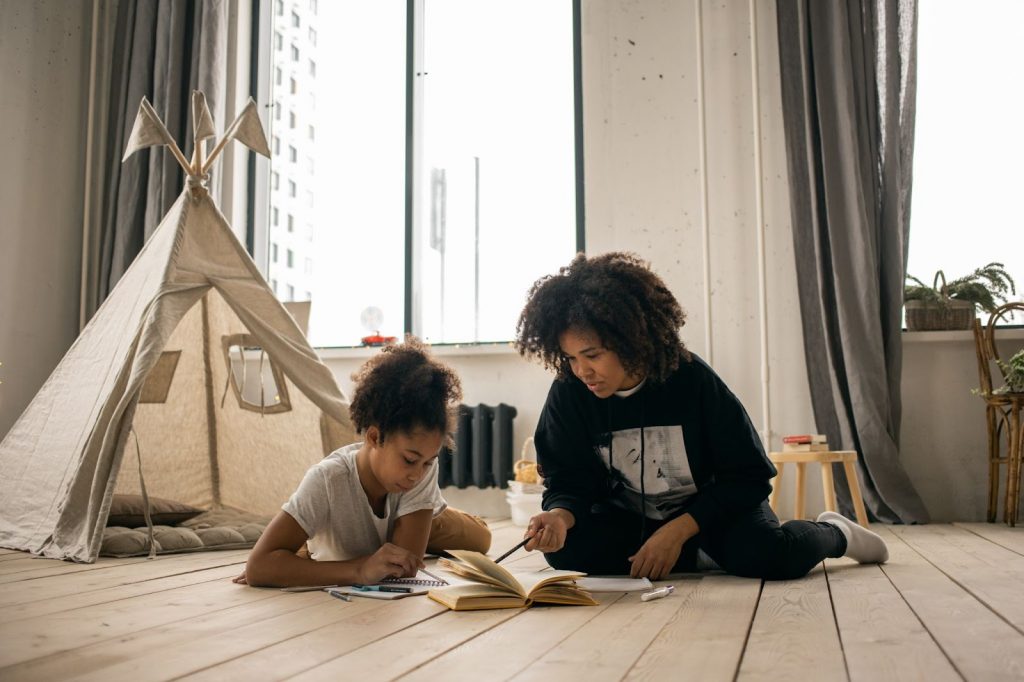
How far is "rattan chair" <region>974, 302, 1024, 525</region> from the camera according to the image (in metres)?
3.18

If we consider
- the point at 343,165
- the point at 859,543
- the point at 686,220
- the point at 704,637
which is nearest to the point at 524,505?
the point at 686,220

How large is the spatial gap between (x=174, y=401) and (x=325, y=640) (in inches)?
95.2

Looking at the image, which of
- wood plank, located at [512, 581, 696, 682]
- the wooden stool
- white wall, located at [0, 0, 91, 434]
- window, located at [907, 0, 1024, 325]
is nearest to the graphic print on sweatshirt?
wood plank, located at [512, 581, 696, 682]

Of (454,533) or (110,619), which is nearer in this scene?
(110,619)

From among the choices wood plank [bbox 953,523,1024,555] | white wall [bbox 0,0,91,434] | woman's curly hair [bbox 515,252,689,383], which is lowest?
wood plank [bbox 953,523,1024,555]

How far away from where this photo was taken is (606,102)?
3975mm

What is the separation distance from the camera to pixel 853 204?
3.48 m

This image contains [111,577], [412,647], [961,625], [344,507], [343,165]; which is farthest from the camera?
[343,165]

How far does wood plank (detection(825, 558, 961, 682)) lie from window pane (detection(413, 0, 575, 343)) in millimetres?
2554

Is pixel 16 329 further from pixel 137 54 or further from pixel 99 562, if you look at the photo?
pixel 99 562

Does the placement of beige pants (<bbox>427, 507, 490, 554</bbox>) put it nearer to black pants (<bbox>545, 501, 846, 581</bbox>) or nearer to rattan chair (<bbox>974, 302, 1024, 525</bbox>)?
black pants (<bbox>545, 501, 846, 581</bbox>)

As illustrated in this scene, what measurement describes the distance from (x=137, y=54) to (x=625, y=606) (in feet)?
13.0

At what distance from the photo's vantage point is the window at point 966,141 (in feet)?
12.2

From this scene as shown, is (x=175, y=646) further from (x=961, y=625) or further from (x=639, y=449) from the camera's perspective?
(x=961, y=625)
